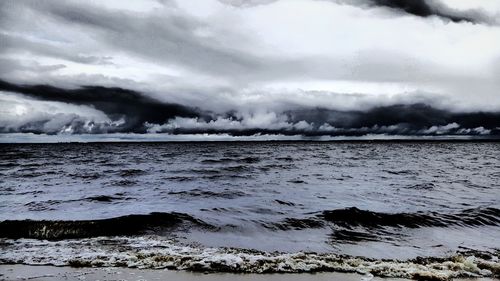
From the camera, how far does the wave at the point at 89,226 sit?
10.9 meters

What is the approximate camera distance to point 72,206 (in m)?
15.4

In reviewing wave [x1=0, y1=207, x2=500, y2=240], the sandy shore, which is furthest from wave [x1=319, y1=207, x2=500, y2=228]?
the sandy shore

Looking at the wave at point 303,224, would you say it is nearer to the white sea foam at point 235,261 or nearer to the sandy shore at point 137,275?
the white sea foam at point 235,261

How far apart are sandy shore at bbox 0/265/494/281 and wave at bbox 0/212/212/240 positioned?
11.8 ft

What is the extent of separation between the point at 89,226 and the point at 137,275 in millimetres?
5691

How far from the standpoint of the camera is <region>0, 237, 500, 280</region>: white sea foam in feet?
24.3

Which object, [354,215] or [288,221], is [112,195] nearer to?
[288,221]

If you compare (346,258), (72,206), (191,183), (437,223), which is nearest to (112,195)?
(72,206)

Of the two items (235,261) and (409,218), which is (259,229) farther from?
(409,218)

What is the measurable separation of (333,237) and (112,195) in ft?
40.9

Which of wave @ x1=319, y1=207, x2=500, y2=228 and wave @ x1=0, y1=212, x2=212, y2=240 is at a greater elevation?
wave @ x1=319, y1=207, x2=500, y2=228

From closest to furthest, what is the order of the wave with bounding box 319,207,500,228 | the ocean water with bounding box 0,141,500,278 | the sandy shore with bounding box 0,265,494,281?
the sandy shore with bounding box 0,265,494,281
the ocean water with bounding box 0,141,500,278
the wave with bounding box 319,207,500,228

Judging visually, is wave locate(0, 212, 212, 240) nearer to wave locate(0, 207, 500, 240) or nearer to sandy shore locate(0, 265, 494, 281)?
wave locate(0, 207, 500, 240)

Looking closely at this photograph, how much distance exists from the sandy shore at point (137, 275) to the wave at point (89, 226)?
3590 mm
